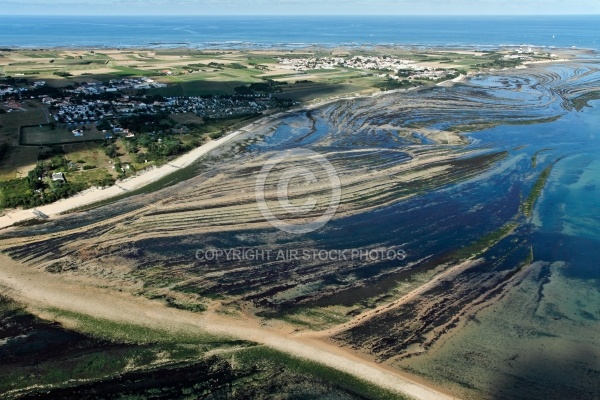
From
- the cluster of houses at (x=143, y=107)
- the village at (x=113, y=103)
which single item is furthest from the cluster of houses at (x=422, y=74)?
the cluster of houses at (x=143, y=107)

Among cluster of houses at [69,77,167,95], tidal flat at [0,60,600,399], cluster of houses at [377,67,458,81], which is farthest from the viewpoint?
cluster of houses at [377,67,458,81]

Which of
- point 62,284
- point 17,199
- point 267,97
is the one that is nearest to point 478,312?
point 62,284

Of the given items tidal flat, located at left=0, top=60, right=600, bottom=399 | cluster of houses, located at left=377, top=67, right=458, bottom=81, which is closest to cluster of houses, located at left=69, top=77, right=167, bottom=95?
tidal flat, located at left=0, top=60, right=600, bottom=399

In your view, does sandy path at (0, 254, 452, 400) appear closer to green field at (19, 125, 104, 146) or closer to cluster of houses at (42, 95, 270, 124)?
green field at (19, 125, 104, 146)

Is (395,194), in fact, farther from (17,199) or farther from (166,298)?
(17,199)

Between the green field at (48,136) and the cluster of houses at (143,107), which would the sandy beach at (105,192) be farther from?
the cluster of houses at (143,107)

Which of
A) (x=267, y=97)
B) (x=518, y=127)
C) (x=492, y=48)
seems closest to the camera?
(x=518, y=127)

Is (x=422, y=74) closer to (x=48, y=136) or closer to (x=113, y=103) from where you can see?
(x=113, y=103)
